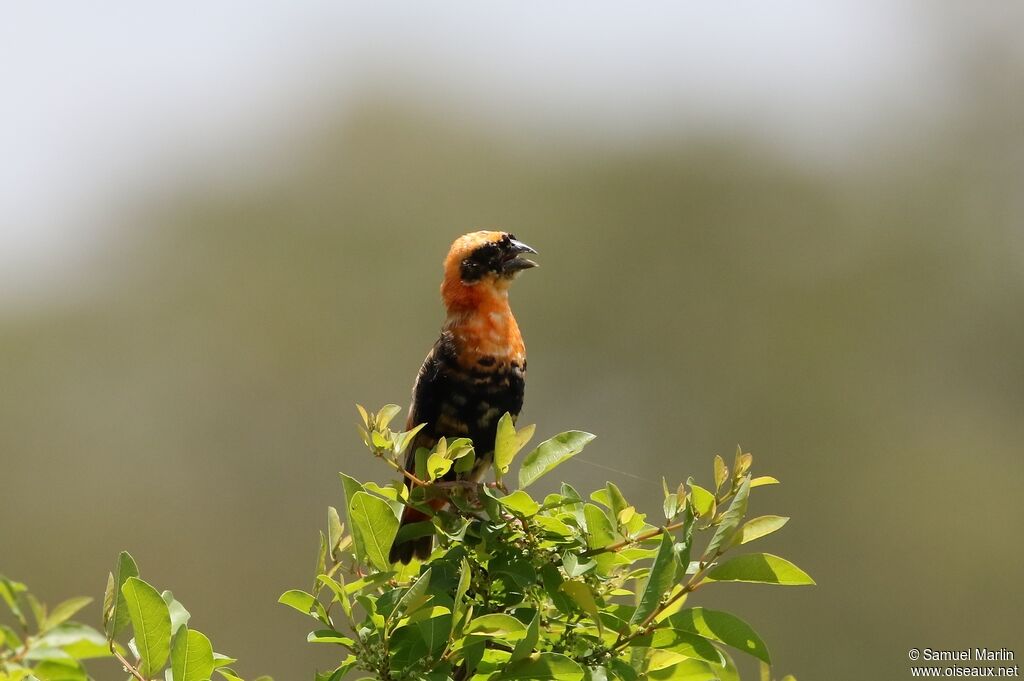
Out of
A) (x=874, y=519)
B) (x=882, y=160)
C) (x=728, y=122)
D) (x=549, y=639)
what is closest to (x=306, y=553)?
(x=874, y=519)

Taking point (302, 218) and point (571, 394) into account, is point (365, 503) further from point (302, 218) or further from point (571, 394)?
point (302, 218)

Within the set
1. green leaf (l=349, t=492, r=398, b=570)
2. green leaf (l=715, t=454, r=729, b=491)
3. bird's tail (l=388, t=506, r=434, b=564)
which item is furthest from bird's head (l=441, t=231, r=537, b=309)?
green leaf (l=715, t=454, r=729, b=491)

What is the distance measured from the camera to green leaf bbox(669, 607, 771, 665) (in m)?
2.43

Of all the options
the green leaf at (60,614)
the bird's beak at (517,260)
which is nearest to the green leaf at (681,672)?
the green leaf at (60,614)

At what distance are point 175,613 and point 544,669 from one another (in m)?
0.74

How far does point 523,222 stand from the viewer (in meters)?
21.7

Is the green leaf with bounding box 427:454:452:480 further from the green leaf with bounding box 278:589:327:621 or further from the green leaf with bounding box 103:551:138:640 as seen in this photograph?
the green leaf with bounding box 103:551:138:640

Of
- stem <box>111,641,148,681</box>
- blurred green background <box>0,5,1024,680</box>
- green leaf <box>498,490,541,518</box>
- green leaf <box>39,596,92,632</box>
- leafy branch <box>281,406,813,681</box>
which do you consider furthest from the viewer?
blurred green background <box>0,5,1024,680</box>

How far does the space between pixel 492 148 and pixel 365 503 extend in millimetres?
22248

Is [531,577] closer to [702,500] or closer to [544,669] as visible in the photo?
[544,669]

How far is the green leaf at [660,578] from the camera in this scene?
7.73 ft

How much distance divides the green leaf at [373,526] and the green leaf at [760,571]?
657 mm

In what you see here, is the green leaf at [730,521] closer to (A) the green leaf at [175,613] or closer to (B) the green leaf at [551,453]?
(B) the green leaf at [551,453]

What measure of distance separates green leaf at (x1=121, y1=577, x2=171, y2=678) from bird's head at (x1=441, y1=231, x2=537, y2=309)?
8.39ft
